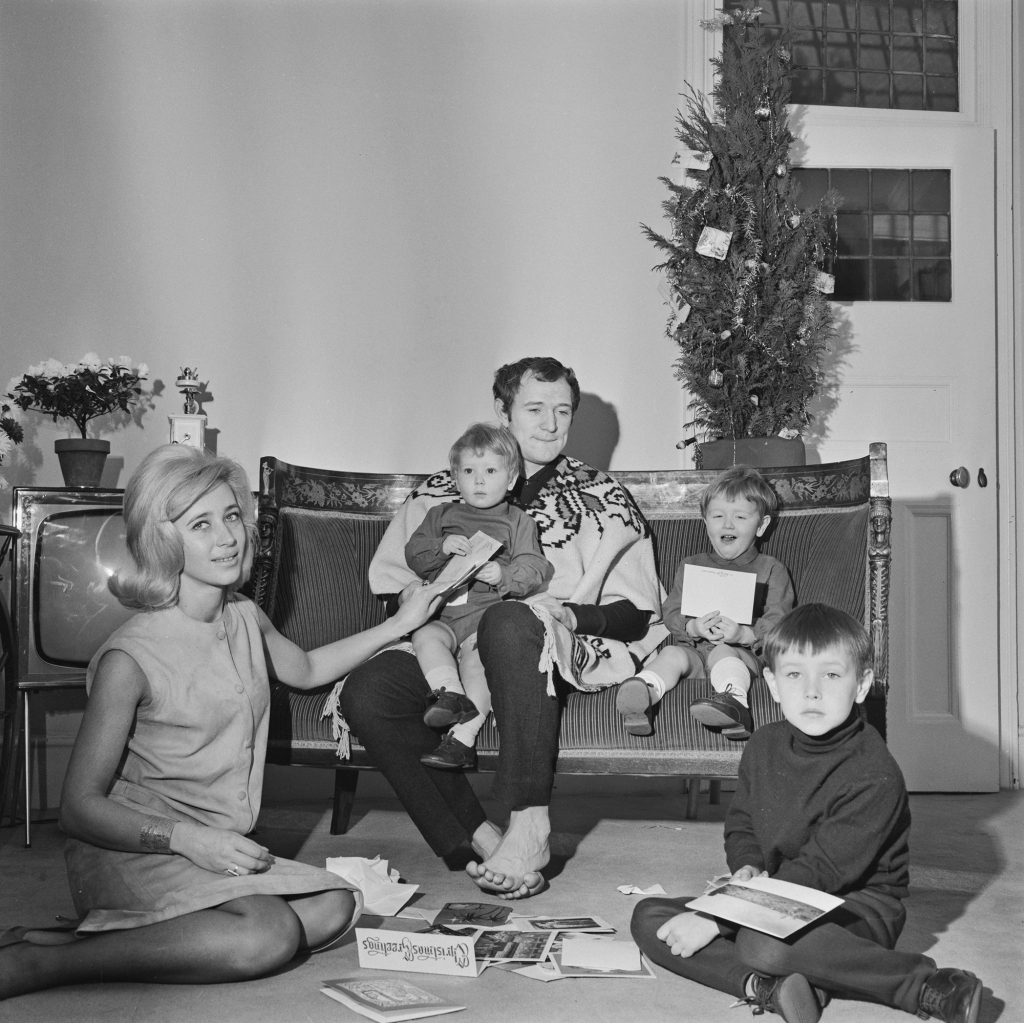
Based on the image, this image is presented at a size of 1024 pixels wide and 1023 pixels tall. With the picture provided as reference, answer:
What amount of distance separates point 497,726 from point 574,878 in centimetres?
50

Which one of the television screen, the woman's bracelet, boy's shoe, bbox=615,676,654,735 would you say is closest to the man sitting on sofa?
boy's shoe, bbox=615,676,654,735

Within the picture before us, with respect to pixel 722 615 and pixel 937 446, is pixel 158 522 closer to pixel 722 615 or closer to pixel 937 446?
pixel 722 615

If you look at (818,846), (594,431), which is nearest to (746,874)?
(818,846)

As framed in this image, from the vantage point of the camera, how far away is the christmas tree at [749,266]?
158 inches

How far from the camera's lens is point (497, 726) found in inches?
109

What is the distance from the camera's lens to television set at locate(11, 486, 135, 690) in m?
3.55

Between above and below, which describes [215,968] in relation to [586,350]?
below

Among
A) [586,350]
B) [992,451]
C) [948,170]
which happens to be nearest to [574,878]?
[586,350]

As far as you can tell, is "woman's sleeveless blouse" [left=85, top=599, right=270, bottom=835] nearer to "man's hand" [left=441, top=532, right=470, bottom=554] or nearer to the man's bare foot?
the man's bare foot

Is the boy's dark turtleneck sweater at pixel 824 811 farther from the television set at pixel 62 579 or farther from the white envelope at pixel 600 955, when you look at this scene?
the television set at pixel 62 579

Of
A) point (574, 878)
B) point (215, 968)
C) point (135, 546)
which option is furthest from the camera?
point (574, 878)

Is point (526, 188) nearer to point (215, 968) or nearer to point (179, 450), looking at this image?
point (179, 450)

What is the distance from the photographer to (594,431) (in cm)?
443

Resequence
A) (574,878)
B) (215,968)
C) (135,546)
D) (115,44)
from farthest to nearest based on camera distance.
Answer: (115,44), (574,878), (135,546), (215,968)
